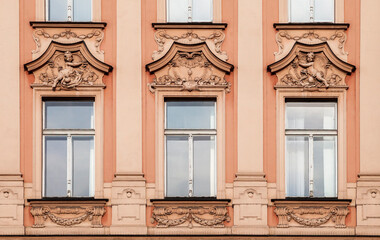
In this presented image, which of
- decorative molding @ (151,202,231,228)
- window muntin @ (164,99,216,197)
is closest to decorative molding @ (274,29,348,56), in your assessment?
window muntin @ (164,99,216,197)

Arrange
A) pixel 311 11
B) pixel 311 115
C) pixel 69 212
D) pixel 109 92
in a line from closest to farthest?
pixel 69 212, pixel 109 92, pixel 311 115, pixel 311 11

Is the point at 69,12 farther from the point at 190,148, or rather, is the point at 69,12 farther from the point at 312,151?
the point at 312,151

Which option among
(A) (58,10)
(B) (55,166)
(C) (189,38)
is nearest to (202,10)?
(C) (189,38)

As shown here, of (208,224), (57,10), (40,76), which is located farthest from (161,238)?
(57,10)

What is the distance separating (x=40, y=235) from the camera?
679 inches

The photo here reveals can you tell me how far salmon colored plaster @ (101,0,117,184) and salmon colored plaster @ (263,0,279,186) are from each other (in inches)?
117

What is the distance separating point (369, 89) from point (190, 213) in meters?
4.27

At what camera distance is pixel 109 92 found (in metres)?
17.9

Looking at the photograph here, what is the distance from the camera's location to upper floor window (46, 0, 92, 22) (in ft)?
60.0

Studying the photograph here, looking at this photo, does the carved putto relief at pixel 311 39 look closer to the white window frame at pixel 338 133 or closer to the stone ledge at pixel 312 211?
the white window frame at pixel 338 133

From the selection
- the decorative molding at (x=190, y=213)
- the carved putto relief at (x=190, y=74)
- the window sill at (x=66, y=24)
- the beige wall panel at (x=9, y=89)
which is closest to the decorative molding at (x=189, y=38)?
the carved putto relief at (x=190, y=74)

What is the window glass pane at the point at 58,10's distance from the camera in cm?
1830

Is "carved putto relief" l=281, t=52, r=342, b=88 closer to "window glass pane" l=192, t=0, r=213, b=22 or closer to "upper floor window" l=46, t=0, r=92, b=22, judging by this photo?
"window glass pane" l=192, t=0, r=213, b=22

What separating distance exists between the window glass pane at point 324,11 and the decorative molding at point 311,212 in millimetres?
3771
